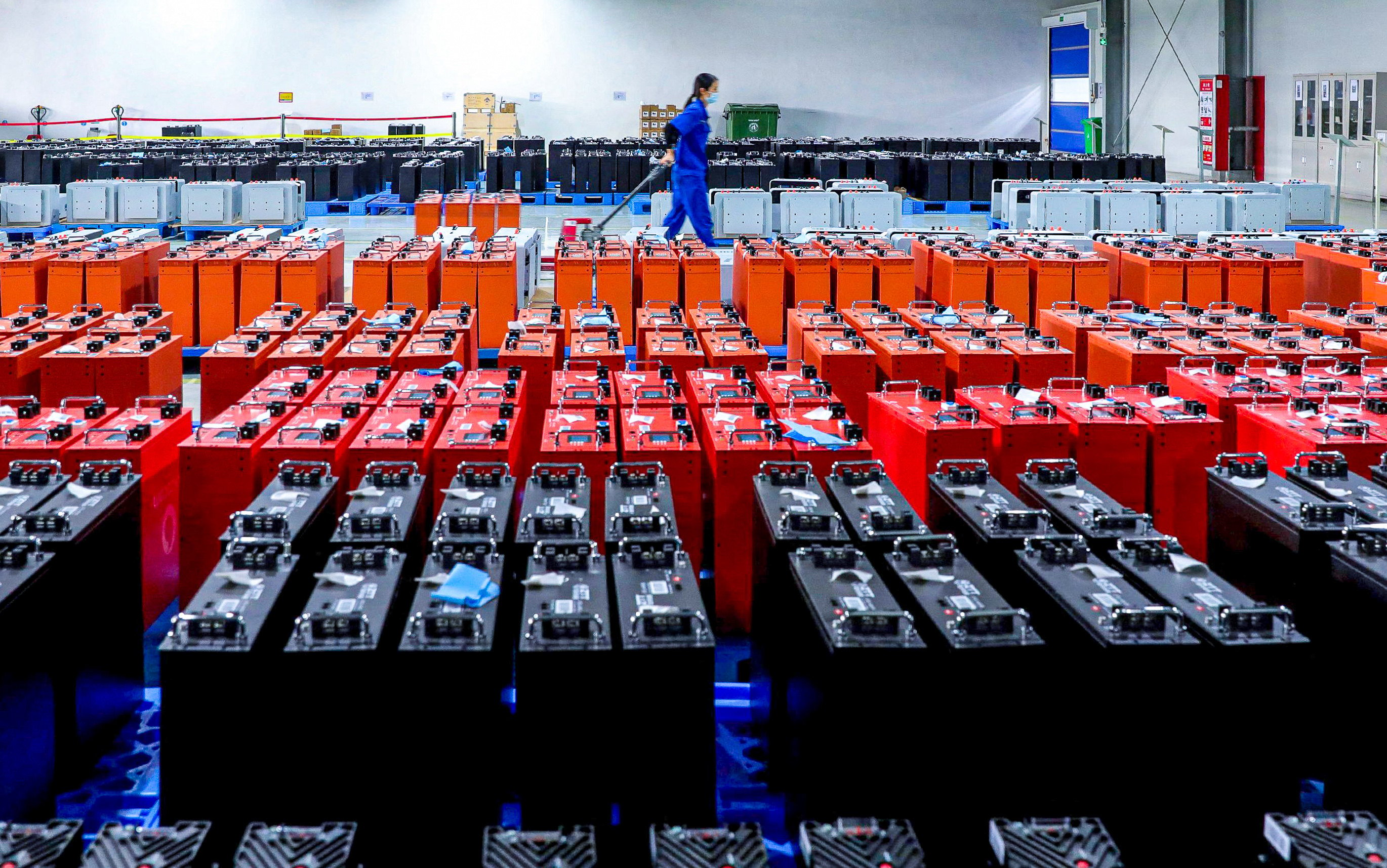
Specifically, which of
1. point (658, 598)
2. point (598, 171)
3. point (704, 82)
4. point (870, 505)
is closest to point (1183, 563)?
point (870, 505)

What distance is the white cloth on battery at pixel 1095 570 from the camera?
3.24m

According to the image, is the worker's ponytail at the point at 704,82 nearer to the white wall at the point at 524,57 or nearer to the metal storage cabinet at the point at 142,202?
the metal storage cabinet at the point at 142,202

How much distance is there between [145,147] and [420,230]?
35.6 ft

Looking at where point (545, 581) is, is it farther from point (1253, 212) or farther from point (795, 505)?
point (1253, 212)

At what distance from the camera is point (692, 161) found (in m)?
12.1

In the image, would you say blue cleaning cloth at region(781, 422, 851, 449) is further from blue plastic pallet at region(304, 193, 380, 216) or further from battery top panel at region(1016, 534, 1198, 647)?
blue plastic pallet at region(304, 193, 380, 216)

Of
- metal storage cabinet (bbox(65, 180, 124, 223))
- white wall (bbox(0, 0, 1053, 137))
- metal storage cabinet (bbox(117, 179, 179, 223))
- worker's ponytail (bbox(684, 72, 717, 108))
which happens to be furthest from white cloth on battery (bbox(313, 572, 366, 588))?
white wall (bbox(0, 0, 1053, 137))

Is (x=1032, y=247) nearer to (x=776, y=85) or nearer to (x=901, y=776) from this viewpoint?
(x=901, y=776)

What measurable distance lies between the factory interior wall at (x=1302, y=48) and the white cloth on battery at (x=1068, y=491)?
52.8ft

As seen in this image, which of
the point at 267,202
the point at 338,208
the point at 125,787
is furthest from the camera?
the point at 338,208

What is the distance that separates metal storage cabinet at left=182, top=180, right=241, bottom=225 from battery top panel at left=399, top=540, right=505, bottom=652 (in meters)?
12.1

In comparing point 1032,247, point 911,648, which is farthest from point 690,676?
point 1032,247

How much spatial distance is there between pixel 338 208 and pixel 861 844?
17.4 meters

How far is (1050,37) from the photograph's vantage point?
1204 inches
